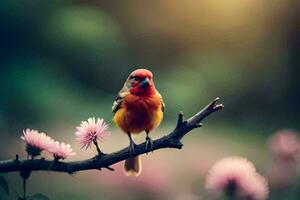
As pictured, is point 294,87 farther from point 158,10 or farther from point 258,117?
point 158,10

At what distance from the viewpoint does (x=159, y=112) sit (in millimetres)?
665

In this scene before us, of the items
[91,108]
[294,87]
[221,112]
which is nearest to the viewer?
[91,108]

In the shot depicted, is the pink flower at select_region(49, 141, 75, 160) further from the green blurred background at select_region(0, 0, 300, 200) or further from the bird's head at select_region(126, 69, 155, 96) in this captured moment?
the green blurred background at select_region(0, 0, 300, 200)

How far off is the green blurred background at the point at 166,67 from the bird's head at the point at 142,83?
1.14ft

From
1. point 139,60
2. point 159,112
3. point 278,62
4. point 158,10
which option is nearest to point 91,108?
point 139,60

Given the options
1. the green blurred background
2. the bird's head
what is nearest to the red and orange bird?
the bird's head

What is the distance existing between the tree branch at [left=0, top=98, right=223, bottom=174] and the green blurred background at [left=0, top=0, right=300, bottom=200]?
0.40m

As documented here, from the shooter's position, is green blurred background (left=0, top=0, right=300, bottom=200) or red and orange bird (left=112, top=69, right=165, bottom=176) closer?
red and orange bird (left=112, top=69, right=165, bottom=176)

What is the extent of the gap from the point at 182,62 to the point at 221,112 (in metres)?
0.15

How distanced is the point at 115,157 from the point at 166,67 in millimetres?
697


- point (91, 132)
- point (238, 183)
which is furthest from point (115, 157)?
point (238, 183)

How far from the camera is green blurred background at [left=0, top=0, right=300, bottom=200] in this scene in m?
1.10

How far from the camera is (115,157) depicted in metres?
0.57

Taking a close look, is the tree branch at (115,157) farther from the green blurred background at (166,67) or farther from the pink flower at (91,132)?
the green blurred background at (166,67)
